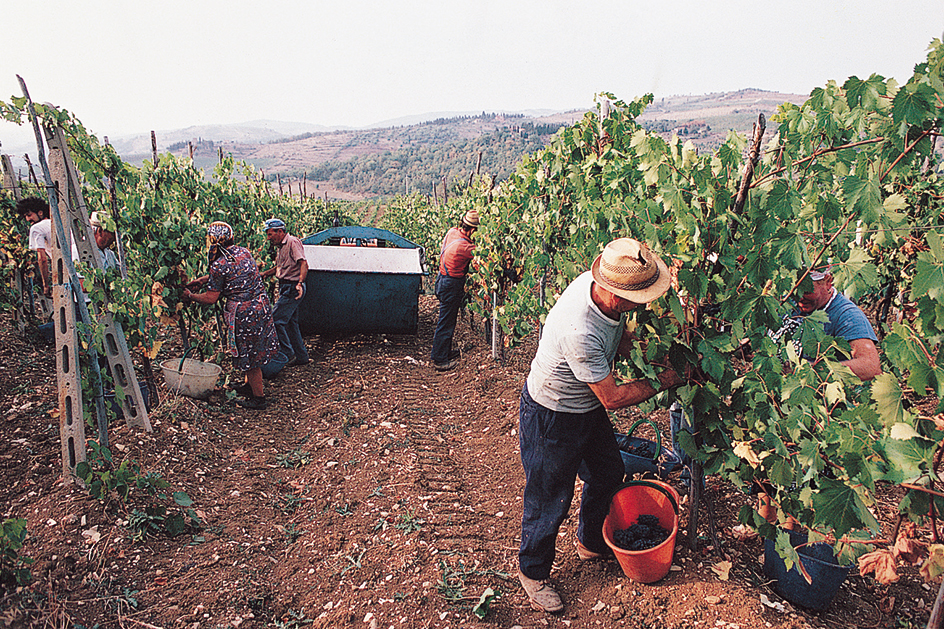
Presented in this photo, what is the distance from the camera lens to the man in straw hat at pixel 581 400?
2.29 metres

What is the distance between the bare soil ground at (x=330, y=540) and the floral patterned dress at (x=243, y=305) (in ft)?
1.99

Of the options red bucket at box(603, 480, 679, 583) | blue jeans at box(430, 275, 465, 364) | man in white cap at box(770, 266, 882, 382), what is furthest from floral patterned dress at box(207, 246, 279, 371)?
man in white cap at box(770, 266, 882, 382)

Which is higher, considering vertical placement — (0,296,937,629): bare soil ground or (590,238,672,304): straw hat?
(590,238,672,304): straw hat

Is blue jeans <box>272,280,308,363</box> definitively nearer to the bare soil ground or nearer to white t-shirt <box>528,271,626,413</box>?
the bare soil ground

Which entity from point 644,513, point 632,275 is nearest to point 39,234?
point 632,275

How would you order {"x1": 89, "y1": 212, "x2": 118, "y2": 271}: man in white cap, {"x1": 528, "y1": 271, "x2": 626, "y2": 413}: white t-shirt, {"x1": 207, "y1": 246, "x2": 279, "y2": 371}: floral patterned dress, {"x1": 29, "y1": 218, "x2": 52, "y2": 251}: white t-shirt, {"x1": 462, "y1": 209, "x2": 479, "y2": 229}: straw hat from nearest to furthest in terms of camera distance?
{"x1": 528, "y1": 271, "x2": 626, "y2": 413}: white t-shirt → {"x1": 89, "y1": 212, "x2": 118, "y2": 271}: man in white cap → {"x1": 207, "y1": 246, "x2": 279, "y2": 371}: floral patterned dress → {"x1": 29, "y1": 218, "x2": 52, "y2": 251}: white t-shirt → {"x1": 462, "y1": 209, "x2": 479, "y2": 229}: straw hat

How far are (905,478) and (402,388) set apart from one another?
501cm

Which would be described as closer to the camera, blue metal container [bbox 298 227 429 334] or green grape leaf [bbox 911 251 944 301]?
green grape leaf [bbox 911 251 944 301]

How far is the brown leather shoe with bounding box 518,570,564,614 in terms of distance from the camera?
107 inches

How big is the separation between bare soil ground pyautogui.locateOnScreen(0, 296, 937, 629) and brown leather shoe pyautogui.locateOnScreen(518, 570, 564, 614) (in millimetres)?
53

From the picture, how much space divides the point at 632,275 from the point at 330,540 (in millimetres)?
→ 2562

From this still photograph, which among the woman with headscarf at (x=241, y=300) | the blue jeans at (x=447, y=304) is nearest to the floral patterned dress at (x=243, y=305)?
the woman with headscarf at (x=241, y=300)

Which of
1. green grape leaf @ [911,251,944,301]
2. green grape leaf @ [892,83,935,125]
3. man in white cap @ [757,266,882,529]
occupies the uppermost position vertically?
green grape leaf @ [892,83,935,125]

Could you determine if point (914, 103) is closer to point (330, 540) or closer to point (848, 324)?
point (848, 324)
